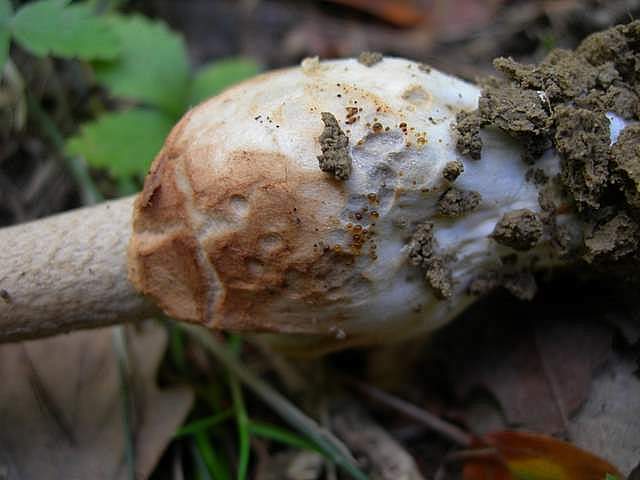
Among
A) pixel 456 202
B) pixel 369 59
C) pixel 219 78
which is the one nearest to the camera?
pixel 456 202

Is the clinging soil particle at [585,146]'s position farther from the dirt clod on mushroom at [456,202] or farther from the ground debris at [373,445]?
the ground debris at [373,445]

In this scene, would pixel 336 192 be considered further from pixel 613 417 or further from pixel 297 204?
pixel 613 417

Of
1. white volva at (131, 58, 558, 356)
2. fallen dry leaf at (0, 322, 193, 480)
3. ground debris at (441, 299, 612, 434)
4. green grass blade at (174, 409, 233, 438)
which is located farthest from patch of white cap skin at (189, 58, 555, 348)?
fallen dry leaf at (0, 322, 193, 480)

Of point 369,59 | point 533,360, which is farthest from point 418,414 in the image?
point 369,59

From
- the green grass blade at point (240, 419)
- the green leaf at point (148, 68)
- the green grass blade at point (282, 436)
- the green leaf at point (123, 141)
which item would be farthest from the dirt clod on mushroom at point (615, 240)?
the green leaf at point (148, 68)

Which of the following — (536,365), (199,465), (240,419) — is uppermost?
(536,365)

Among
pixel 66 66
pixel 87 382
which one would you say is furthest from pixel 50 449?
pixel 66 66
